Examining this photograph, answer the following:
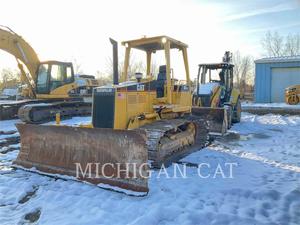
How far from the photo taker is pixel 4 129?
12.4m

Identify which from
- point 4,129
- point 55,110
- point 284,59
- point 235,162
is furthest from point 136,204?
point 284,59

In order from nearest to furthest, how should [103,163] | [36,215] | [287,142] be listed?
[36,215] < [103,163] < [287,142]

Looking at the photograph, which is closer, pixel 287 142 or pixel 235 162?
pixel 235 162

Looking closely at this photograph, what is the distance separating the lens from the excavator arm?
46.7ft

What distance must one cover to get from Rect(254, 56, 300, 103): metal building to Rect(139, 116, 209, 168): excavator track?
17.2 meters

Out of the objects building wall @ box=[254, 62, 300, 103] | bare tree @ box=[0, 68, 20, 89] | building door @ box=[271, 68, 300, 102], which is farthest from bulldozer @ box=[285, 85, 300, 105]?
bare tree @ box=[0, 68, 20, 89]

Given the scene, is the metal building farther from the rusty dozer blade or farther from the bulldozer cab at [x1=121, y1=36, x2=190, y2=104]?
the rusty dozer blade

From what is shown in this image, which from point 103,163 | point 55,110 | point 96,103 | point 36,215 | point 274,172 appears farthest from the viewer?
point 55,110

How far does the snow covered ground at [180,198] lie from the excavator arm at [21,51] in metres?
8.77

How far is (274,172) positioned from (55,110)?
36.3ft

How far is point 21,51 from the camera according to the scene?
14836 millimetres

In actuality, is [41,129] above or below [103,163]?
above

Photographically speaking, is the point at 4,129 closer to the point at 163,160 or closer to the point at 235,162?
the point at 163,160

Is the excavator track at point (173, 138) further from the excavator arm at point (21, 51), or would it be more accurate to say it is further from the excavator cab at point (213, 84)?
the excavator arm at point (21, 51)
